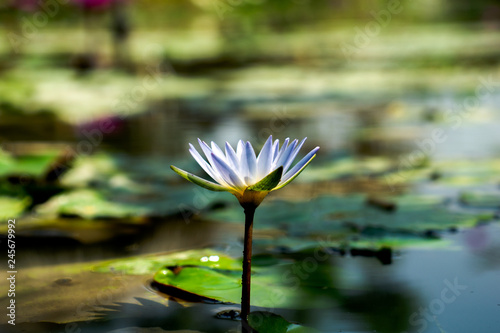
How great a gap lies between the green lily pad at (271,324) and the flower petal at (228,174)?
230mm

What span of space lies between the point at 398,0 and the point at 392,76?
9.38 meters

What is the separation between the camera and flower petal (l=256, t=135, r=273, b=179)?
1008 millimetres

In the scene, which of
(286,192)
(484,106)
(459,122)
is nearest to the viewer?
(286,192)

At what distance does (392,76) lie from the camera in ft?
16.5

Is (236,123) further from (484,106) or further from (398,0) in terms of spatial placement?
(398,0)

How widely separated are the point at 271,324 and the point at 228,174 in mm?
269

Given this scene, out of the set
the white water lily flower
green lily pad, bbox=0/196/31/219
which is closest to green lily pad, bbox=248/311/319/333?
the white water lily flower

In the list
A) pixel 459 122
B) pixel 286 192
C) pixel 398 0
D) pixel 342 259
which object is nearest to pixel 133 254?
pixel 342 259

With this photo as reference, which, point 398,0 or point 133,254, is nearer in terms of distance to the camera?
point 133,254

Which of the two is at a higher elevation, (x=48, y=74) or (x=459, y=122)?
(x=48, y=74)

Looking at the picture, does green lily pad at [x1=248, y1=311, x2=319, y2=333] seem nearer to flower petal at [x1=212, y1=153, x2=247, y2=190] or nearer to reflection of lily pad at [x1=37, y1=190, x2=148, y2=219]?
flower petal at [x1=212, y1=153, x2=247, y2=190]

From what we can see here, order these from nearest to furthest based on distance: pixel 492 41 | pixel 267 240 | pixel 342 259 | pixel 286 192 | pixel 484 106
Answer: pixel 342 259 → pixel 267 240 → pixel 286 192 → pixel 484 106 → pixel 492 41

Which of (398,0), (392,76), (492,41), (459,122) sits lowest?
(459,122)

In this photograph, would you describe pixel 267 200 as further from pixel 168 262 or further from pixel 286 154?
pixel 286 154
